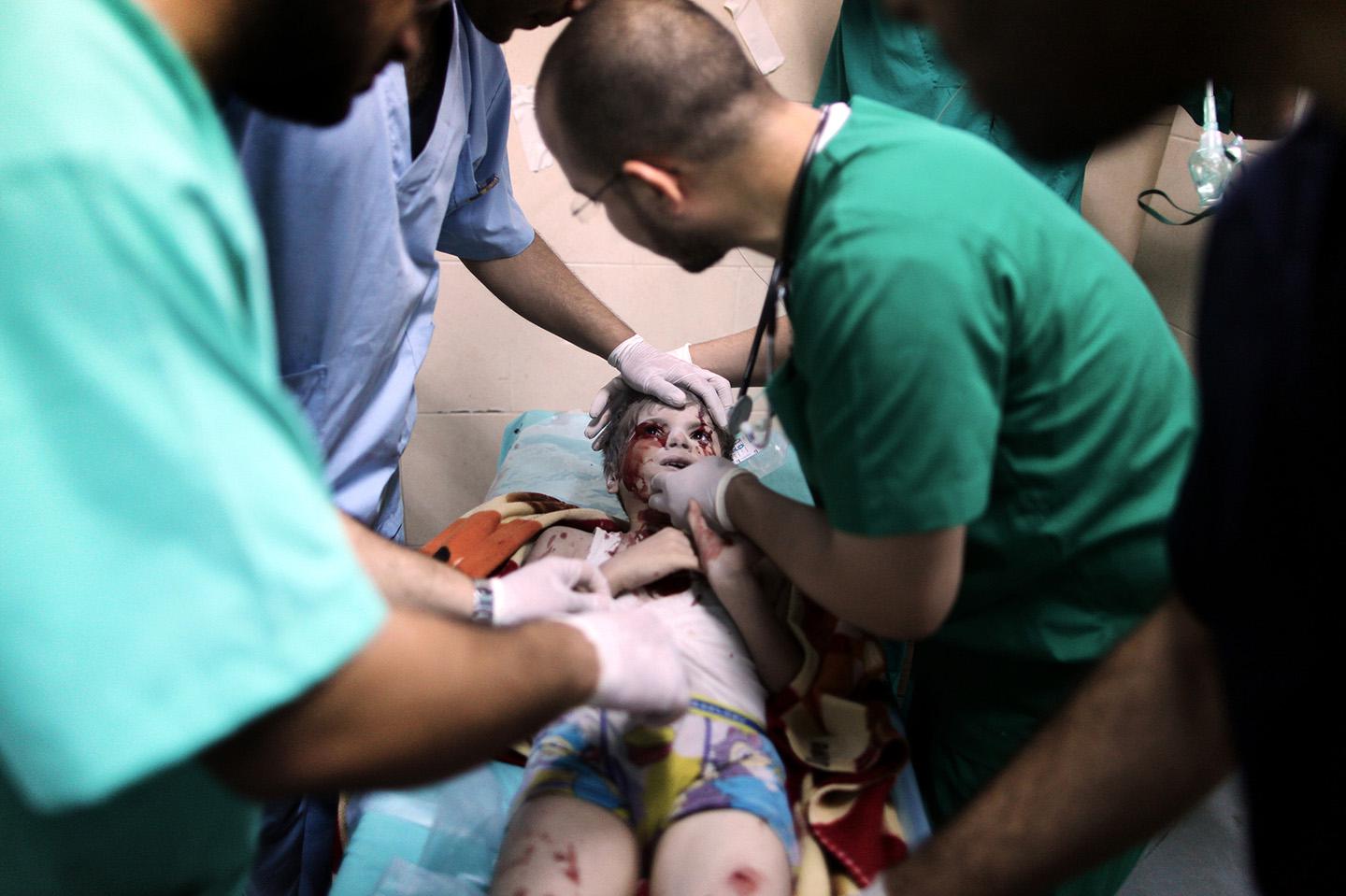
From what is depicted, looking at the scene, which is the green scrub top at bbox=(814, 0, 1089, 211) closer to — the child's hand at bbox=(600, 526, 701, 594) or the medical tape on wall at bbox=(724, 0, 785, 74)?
the medical tape on wall at bbox=(724, 0, 785, 74)

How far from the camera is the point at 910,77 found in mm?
2736

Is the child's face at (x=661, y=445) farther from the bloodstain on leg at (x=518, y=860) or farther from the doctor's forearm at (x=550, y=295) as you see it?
the bloodstain on leg at (x=518, y=860)

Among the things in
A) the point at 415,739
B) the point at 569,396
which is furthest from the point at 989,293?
the point at 569,396

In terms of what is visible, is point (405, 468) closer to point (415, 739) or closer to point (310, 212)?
point (310, 212)

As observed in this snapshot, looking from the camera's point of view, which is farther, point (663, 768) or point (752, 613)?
point (752, 613)

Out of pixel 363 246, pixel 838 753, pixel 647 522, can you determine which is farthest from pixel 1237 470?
pixel 647 522

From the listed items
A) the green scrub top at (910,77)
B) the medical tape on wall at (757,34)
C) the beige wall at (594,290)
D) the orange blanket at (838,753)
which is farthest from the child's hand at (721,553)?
the medical tape on wall at (757,34)

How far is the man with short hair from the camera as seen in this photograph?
1.92ft

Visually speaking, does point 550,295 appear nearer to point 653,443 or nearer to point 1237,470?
point 653,443

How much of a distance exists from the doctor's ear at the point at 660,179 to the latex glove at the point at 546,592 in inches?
24.0

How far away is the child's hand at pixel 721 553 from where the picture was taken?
171 centimetres

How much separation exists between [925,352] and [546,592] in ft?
2.40

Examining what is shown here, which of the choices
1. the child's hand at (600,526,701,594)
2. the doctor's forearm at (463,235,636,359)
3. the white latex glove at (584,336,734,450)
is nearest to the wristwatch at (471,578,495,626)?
the child's hand at (600,526,701,594)

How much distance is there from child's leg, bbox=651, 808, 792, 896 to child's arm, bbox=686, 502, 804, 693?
1.08 feet
